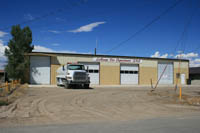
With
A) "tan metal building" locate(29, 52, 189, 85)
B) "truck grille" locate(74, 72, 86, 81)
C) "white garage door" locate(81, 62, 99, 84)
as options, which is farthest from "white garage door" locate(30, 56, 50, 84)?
"truck grille" locate(74, 72, 86, 81)

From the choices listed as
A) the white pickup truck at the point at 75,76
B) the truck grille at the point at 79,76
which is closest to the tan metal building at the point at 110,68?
the white pickup truck at the point at 75,76

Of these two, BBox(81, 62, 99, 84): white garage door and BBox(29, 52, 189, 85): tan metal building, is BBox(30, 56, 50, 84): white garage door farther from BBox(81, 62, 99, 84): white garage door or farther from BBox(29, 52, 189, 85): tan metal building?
BBox(81, 62, 99, 84): white garage door

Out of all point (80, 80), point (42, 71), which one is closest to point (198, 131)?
point (80, 80)

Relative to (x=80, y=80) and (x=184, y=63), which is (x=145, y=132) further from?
(x=184, y=63)

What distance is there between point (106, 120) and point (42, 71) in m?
26.4

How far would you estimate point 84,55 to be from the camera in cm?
3544

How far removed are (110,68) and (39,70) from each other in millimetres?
12321

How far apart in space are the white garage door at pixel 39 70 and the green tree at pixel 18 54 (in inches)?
42.2

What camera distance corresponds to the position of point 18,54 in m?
32.6

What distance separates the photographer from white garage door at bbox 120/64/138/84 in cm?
3781

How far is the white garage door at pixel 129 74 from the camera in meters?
37.8

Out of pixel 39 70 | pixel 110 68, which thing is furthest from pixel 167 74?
pixel 39 70

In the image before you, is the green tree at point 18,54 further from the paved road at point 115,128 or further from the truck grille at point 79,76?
the paved road at point 115,128

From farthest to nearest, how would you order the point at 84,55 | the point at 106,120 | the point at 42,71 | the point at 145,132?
the point at 84,55 < the point at 42,71 < the point at 106,120 < the point at 145,132
